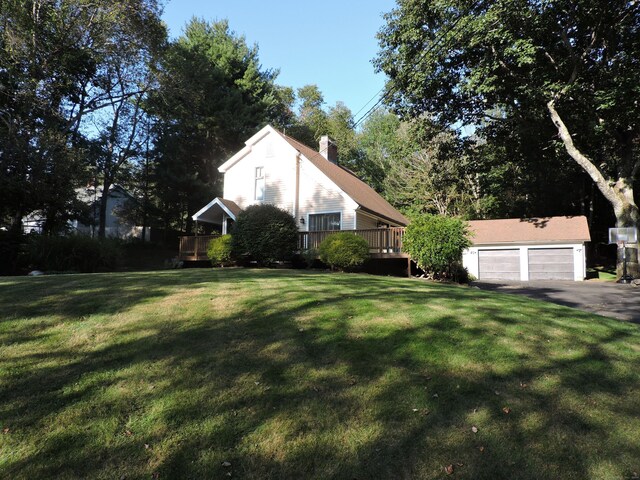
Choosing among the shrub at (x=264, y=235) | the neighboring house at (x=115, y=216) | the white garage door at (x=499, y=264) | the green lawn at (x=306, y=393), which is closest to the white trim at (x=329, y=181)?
the shrub at (x=264, y=235)

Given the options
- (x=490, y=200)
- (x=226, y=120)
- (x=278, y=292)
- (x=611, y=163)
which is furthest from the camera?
(x=490, y=200)

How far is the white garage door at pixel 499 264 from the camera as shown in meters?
24.2

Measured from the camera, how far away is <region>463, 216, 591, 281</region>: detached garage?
23.0 m

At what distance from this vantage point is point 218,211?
2138cm

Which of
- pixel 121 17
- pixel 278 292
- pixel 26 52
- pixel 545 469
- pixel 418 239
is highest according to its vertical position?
pixel 121 17

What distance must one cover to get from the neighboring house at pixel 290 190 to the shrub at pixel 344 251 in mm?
3994

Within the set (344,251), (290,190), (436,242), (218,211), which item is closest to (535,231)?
(436,242)

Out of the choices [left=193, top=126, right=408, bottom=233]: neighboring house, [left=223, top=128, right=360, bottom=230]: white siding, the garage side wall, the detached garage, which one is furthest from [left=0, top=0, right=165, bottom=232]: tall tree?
the garage side wall

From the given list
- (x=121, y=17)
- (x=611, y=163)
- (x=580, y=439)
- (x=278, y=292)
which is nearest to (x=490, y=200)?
(x=611, y=163)

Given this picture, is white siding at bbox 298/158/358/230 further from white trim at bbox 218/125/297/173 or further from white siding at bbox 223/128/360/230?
white trim at bbox 218/125/297/173

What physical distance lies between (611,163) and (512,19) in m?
14.9

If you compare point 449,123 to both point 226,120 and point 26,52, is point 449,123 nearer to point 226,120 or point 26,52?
point 226,120

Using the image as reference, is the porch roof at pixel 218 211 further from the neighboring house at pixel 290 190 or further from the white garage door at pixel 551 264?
the white garage door at pixel 551 264

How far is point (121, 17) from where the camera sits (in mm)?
20234
